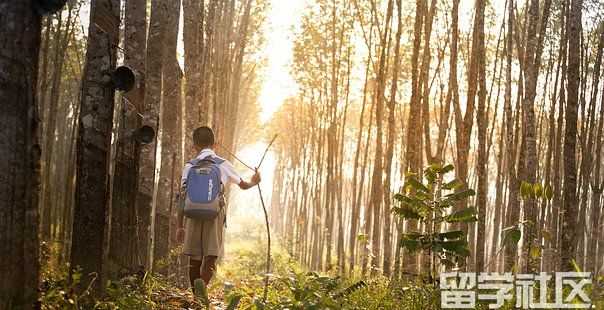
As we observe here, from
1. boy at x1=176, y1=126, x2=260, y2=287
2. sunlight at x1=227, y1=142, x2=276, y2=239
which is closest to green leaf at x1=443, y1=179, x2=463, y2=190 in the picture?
boy at x1=176, y1=126, x2=260, y2=287

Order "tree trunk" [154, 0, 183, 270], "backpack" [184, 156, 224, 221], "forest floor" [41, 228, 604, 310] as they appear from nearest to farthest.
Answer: "forest floor" [41, 228, 604, 310] < "backpack" [184, 156, 224, 221] < "tree trunk" [154, 0, 183, 270]

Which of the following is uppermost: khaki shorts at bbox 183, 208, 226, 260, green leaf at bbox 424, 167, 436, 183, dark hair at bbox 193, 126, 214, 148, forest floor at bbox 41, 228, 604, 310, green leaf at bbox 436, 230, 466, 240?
dark hair at bbox 193, 126, 214, 148

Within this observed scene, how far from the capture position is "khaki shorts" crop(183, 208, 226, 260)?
20.4 feet

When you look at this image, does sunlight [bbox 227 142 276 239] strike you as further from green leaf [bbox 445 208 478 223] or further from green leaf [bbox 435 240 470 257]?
green leaf [bbox 445 208 478 223]

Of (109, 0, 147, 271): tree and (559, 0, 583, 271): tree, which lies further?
(559, 0, 583, 271): tree

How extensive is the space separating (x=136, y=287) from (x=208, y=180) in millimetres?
1177

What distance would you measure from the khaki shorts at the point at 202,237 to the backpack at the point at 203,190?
0.18 metres

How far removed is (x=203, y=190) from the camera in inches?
237

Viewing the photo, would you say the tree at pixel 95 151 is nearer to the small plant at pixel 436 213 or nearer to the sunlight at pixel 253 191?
the small plant at pixel 436 213

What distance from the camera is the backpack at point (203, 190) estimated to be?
6020 mm

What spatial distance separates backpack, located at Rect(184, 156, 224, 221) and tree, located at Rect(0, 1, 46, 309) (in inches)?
101

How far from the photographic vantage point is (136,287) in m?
5.43

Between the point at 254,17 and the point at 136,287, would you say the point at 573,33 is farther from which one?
the point at 254,17

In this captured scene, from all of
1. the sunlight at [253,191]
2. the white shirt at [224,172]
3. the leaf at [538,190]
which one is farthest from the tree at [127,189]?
the sunlight at [253,191]
